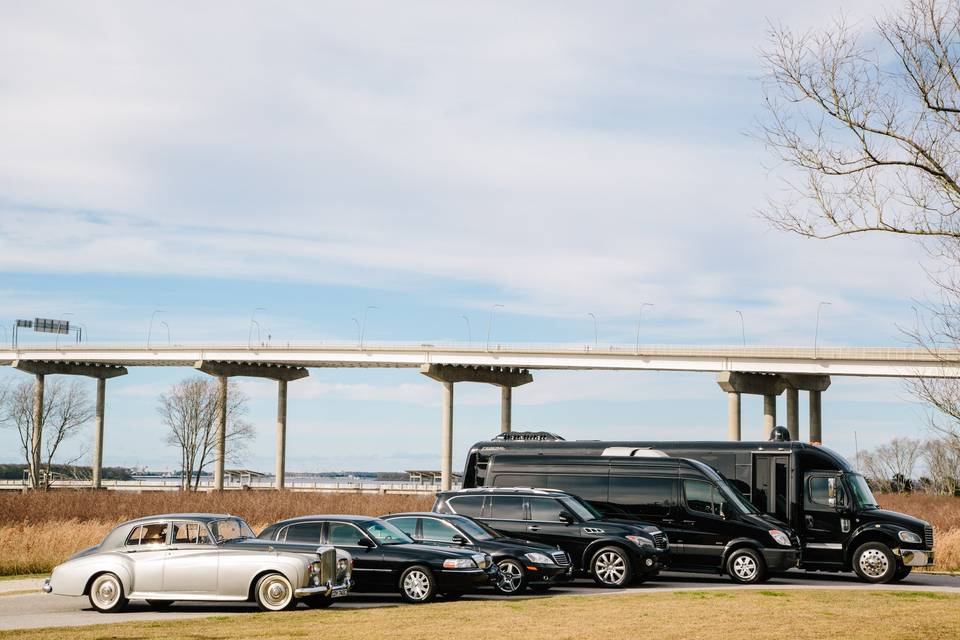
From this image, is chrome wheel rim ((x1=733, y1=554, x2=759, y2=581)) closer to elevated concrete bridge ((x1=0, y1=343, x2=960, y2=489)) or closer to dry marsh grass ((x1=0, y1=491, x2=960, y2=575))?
dry marsh grass ((x1=0, y1=491, x2=960, y2=575))

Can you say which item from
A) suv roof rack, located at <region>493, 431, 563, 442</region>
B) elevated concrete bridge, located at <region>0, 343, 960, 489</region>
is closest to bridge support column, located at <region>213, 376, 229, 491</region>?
elevated concrete bridge, located at <region>0, 343, 960, 489</region>

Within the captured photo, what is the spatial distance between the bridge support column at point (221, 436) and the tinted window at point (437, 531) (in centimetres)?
6815

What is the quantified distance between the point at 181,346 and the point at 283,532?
71.2 meters

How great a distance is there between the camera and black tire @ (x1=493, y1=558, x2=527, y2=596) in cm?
2041

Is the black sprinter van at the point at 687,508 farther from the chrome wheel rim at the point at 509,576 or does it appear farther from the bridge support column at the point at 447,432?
the bridge support column at the point at 447,432

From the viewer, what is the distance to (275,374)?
89000 millimetres

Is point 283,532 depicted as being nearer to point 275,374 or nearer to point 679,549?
point 679,549

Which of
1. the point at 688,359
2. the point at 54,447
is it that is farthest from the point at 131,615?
the point at 54,447

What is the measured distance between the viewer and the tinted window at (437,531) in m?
20.9

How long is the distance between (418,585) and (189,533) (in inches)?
153

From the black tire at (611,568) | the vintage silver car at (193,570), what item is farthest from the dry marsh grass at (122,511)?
the black tire at (611,568)

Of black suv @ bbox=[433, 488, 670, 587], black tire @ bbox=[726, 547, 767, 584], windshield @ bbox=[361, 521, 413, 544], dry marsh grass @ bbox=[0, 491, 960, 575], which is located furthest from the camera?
dry marsh grass @ bbox=[0, 491, 960, 575]

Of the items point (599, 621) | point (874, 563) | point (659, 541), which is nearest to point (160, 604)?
point (599, 621)

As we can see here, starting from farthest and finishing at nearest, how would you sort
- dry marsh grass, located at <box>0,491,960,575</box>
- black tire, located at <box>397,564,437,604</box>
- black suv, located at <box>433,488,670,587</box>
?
dry marsh grass, located at <box>0,491,960,575</box>
black suv, located at <box>433,488,670,587</box>
black tire, located at <box>397,564,437,604</box>
